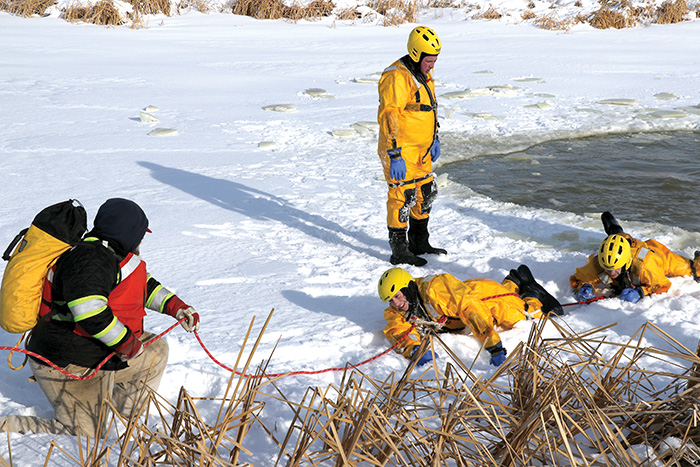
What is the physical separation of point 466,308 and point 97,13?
14.2 metres

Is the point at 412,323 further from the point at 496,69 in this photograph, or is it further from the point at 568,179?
the point at 496,69

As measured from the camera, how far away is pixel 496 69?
11266 millimetres

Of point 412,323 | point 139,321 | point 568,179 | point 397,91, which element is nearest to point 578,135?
point 568,179

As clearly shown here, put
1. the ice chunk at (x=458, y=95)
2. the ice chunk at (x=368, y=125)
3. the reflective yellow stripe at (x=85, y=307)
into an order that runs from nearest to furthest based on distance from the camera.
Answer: the reflective yellow stripe at (x=85, y=307)
the ice chunk at (x=368, y=125)
the ice chunk at (x=458, y=95)

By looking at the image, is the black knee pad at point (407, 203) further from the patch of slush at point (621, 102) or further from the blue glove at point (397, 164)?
the patch of slush at point (621, 102)

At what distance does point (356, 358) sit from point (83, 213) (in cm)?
163

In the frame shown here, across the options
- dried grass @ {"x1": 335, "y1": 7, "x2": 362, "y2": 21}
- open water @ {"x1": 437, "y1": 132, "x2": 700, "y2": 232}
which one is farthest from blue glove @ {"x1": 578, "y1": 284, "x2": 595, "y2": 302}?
dried grass @ {"x1": 335, "y1": 7, "x2": 362, "y2": 21}

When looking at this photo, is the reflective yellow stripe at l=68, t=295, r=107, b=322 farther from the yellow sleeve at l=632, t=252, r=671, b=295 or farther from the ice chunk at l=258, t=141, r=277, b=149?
the ice chunk at l=258, t=141, r=277, b=149

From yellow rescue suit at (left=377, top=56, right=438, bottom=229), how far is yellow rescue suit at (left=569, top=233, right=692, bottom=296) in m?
1.24

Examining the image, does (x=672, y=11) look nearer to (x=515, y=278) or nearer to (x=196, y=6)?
(x=196, y=6)

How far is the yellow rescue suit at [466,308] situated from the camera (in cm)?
341

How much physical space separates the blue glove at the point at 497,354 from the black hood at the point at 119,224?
1.92 m

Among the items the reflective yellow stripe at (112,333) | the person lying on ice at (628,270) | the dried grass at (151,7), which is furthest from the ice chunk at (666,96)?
the dried grass at (151,7)

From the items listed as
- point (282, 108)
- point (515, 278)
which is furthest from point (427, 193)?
point (282, 108)
